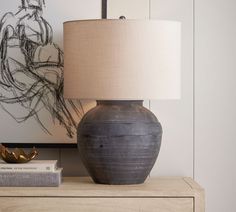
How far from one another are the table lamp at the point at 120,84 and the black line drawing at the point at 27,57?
0.26 meters

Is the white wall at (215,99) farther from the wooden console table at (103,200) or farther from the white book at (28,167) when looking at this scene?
the white book at (28,167)


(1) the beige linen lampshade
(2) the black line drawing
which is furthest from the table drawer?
(2) the black line drawing

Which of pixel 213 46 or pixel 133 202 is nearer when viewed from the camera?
pixel 133 202

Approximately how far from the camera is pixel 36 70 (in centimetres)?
229

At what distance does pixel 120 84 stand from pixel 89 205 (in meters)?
0.41

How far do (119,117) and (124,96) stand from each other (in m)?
0.10

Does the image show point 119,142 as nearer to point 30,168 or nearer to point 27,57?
point 30,168

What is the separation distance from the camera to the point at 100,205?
194cm

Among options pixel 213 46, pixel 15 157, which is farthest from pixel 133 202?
pixel 213 46

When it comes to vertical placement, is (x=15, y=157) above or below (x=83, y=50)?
below

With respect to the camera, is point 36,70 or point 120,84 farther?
point 36,70

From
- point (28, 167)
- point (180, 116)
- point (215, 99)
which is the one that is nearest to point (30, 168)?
point (28, 167)

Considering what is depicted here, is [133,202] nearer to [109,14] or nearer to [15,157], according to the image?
[15,157]

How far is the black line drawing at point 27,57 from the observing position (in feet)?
7.50
